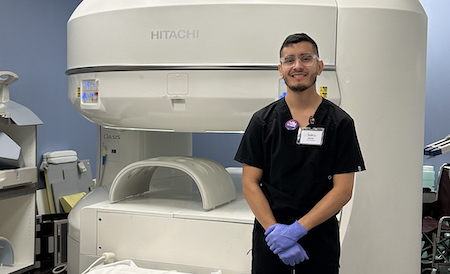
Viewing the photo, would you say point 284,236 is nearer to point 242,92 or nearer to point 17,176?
point 242,92

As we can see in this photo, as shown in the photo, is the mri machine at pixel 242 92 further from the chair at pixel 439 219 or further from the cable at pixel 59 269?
the chair at pixel 439 219

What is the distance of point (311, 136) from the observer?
158 cm

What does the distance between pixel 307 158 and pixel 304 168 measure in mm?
34

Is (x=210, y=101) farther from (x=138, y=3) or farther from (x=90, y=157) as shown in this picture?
(x=90, y=157)

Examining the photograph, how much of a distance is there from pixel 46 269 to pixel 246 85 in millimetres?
2313

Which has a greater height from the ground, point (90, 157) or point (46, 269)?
point (90, 157)

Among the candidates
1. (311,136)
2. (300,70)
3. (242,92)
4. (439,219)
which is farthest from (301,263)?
(439,219)

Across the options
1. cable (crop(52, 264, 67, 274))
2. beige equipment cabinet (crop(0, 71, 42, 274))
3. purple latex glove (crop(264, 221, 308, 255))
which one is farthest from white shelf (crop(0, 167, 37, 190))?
purple latex glove (crop(264, 221, 308, 255))

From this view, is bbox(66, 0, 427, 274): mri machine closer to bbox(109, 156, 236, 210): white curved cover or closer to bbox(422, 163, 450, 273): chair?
bbox(109, 156, 236, 210): white curved cover

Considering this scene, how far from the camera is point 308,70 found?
1.59 metres

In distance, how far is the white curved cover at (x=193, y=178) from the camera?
254 cm

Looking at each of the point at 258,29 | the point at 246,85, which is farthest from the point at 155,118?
the point at 258,29

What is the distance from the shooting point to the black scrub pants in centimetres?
161

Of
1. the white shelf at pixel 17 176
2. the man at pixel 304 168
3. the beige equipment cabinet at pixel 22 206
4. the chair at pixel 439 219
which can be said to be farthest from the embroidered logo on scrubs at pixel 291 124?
the chair at pixel 439 219
